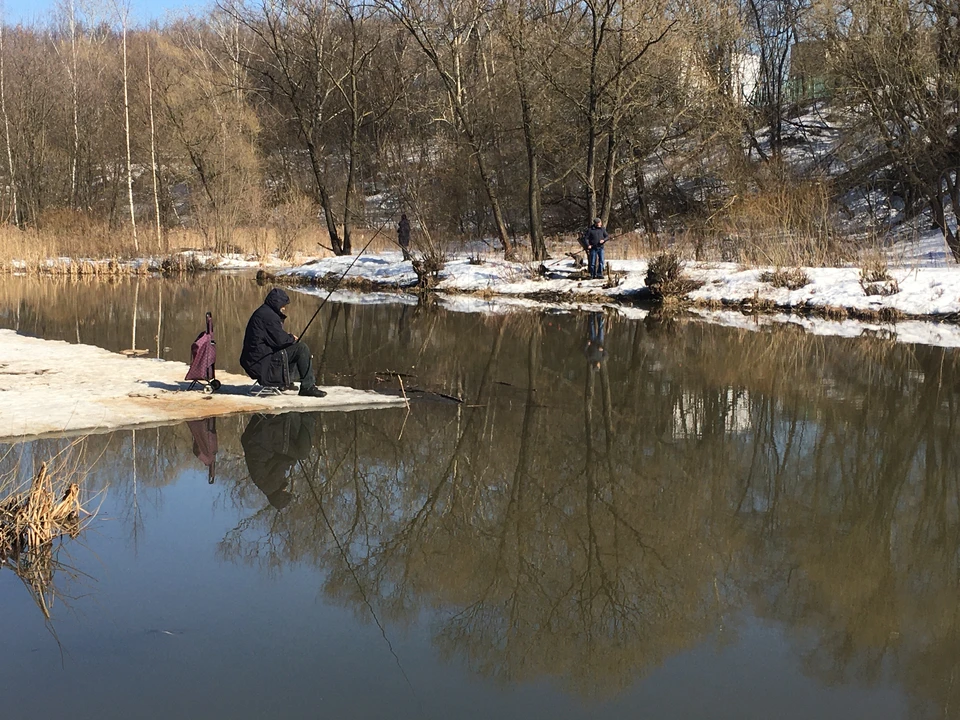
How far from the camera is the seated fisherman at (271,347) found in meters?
11.1

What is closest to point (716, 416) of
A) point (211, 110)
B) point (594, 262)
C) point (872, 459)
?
point (872, 459)

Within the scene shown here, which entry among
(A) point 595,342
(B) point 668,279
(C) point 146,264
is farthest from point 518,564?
(C) point 146,264

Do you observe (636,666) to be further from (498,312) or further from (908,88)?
(908,88)

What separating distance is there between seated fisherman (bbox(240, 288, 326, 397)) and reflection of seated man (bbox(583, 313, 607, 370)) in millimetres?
5440

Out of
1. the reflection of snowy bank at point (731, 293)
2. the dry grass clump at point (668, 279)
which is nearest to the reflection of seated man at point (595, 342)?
the reflection of snowy bank at point (731, 293)

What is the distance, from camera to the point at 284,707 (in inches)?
190

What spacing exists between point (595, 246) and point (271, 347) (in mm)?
16126

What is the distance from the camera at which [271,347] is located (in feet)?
36.9

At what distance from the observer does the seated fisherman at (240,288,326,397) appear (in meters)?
11.1

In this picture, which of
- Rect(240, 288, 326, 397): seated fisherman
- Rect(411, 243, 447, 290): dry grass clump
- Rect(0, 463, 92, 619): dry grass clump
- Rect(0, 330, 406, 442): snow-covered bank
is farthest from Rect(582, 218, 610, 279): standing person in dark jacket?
Rect(0, 463, 92, 619): dry grass clump

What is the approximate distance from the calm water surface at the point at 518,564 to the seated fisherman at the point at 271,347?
0.71 m

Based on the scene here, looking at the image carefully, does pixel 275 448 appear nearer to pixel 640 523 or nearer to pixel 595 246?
pixel 640 523

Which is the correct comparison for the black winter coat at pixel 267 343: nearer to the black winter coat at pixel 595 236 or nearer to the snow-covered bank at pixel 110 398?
the snow-covered bank at pixel 110 398

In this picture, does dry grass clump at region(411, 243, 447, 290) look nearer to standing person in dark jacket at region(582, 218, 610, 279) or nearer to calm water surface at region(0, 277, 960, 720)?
standing person in dark jacket at region(582, 218, 610, 279)
